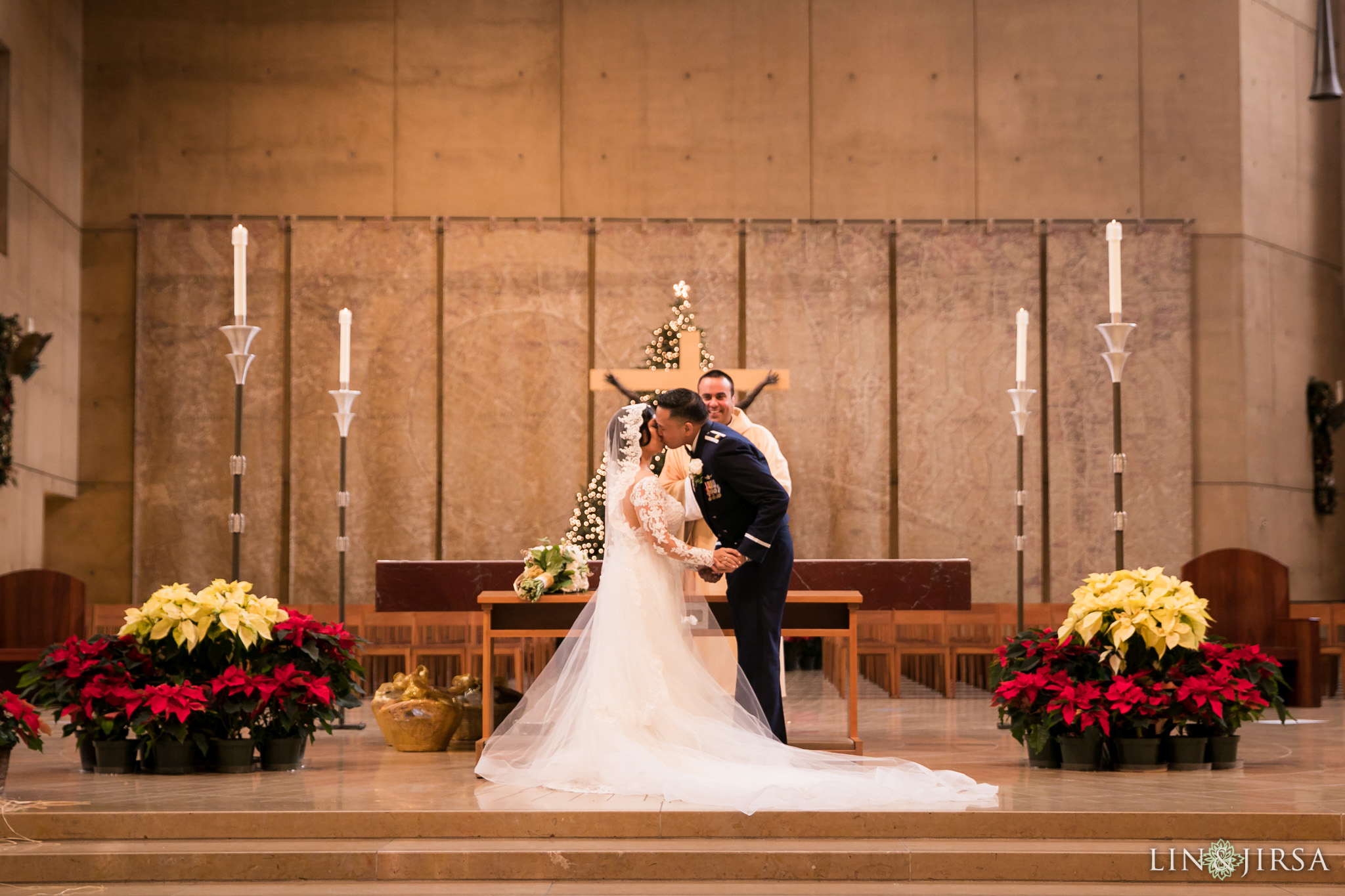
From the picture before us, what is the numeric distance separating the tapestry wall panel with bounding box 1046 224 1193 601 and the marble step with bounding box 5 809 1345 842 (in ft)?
27.8

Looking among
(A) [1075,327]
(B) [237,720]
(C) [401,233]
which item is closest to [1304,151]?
(A) [1075,327]

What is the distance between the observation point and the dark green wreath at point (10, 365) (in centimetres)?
1081

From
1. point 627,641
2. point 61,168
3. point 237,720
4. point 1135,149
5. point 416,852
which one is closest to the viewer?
point 416,852

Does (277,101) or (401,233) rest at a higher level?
(277,101)

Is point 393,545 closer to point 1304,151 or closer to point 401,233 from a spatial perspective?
point 401,233

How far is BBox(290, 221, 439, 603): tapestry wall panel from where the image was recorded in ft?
41.9

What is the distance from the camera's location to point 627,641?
563 centimetres

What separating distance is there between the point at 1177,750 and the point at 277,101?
1033 centimetres

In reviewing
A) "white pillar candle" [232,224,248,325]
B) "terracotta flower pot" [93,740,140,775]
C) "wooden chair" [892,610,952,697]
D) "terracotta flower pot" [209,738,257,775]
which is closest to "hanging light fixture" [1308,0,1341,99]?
"wooden chair" [892,610,952,697]

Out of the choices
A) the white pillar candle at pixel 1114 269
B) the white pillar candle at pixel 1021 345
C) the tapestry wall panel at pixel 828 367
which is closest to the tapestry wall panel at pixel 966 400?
the tapestry wall panel at pixel 828 367

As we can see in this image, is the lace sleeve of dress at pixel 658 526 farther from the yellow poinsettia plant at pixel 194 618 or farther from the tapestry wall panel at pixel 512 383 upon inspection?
the tapestry wall panel at pixel 512 383

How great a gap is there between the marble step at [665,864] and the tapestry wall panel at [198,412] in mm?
8311

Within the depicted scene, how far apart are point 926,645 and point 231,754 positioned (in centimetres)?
635

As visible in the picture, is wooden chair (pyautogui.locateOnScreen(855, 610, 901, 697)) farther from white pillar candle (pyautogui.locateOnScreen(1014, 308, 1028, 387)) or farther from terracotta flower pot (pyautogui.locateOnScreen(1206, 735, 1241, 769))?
terracotta flower pot (pyautogui.locateOnScreen(1206, 735, 1241, 769))
